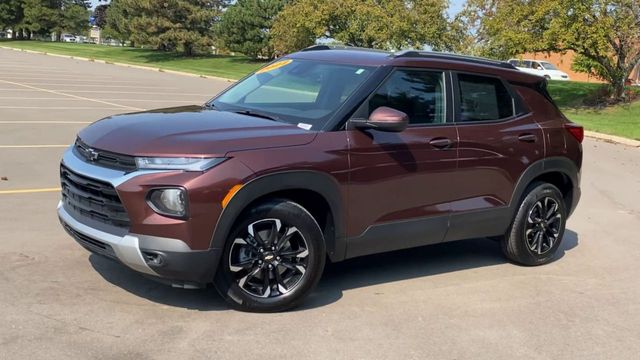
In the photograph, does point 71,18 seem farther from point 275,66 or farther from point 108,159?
point 108,159

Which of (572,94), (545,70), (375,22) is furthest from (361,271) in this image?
(545,70)

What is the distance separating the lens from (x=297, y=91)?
17.6 ft

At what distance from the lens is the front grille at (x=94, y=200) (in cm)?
412

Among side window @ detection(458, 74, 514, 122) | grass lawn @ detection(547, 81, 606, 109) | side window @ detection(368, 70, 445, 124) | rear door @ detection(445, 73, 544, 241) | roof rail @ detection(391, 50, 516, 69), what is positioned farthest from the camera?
grass lawn @ detection(547, 81, 606, 109)

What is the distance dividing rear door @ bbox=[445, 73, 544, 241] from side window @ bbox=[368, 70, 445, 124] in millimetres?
177

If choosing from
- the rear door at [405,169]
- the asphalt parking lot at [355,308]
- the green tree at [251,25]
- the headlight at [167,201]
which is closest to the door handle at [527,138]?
the rear door at [405,169]

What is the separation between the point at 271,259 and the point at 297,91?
1.56 metres

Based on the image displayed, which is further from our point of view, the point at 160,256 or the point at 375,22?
the point at 375,22

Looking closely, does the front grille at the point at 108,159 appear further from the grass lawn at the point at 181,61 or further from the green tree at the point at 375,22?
the grass lawn at the point at 181,61

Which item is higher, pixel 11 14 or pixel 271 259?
pixel 11 14

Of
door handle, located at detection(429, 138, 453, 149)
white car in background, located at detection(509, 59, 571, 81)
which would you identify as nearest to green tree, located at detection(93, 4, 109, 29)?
white car in background, located at detection(509, 59, 571, 81)

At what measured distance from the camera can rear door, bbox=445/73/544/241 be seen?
17.6 ft

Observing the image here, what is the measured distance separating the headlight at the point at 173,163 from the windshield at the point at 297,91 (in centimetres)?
88

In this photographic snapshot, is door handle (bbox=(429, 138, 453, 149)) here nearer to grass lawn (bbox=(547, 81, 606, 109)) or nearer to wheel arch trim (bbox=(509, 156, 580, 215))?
wheel arch trim (bbox=(509, 156, 580, 215))
